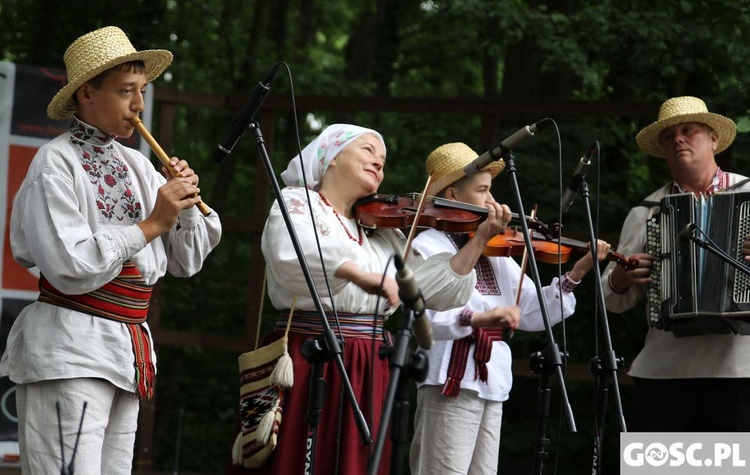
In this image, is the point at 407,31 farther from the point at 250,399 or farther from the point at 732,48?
the point at 250,399

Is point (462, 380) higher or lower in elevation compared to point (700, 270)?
lower

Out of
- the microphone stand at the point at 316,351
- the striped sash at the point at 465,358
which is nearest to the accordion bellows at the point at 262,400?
the microphone stand at the point at 316,351

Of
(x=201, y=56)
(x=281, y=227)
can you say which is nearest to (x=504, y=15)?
(x=281, y=227)

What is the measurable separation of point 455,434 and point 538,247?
884 mm

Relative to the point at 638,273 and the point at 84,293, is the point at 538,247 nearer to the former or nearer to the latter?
the point at 638,273

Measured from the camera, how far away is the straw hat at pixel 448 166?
4461 millimetres

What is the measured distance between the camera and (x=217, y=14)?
33.4 feet

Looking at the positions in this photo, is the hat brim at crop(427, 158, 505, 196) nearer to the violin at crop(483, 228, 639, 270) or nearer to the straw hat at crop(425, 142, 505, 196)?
the straw hat at crop(425, 142, 505, 196)

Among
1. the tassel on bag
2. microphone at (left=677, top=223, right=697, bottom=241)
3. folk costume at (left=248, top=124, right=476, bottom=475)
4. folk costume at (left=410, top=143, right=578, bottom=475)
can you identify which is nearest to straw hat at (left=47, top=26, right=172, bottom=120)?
folk costume at (left=248, top=124, right=476, bottom=475)

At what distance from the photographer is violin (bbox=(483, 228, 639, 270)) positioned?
4438 millimetres

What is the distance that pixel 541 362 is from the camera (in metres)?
3.69

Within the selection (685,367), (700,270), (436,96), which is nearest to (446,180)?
(700,270)

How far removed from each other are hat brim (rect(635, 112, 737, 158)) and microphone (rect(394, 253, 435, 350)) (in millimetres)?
2489

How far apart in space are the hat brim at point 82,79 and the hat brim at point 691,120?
2.35 meters
